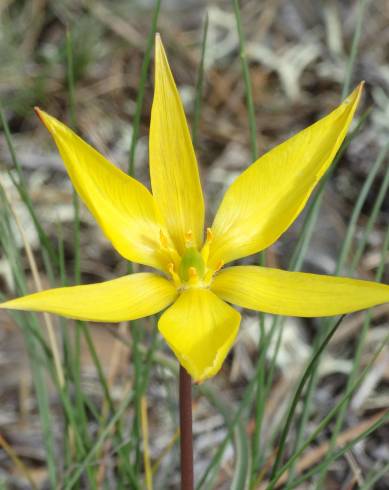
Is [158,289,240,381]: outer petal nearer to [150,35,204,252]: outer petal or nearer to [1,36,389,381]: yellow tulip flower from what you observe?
[1,36,389,381]: yellow tulip flower

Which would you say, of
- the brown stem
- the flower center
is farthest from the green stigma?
the brown stem

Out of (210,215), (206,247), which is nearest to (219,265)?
(206,247)

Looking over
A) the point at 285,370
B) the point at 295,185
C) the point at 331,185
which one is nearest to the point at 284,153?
the point at 295,185

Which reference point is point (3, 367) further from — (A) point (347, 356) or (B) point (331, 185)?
(B) point (331, 185)

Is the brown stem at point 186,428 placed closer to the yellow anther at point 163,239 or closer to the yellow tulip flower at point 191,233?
the yellow tulip flower at point 191,233

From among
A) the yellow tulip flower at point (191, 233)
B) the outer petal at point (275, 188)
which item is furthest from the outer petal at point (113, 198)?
the outer petal at point (275, 188)

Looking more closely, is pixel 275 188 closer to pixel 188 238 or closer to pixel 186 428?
pixel 188 238

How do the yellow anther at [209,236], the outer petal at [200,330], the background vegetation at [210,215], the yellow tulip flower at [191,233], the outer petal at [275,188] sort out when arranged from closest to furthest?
the outer petal at [200,330] < the yellow tulip flower at [191,233] < the outer petal at [275,188] < the yellow anther at [209,236] < the background vegetation at [210,215]
